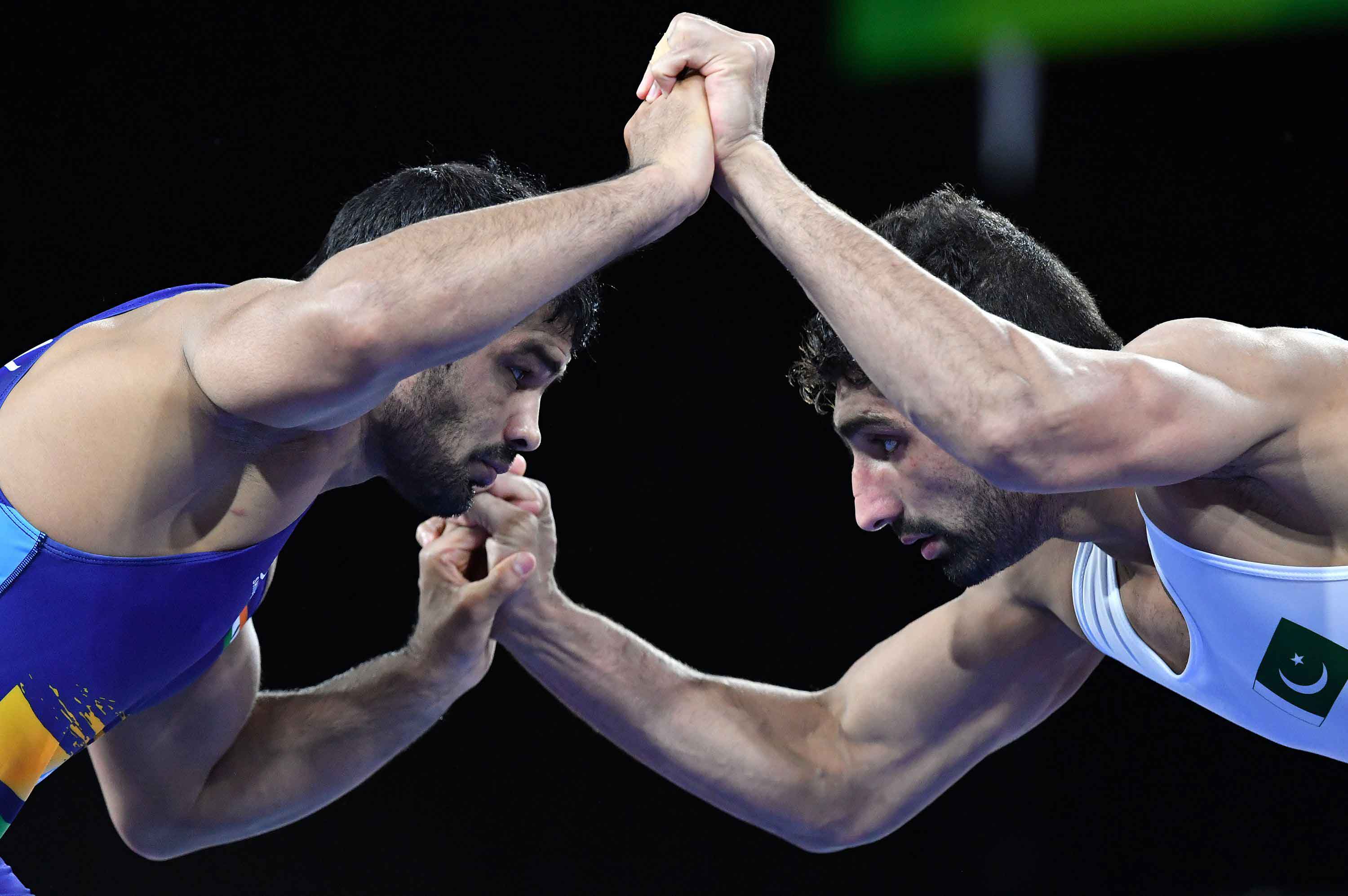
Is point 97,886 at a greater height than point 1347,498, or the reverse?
point 1347,498

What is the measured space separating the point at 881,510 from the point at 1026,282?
391mm

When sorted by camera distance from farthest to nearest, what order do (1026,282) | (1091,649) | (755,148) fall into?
(1091,649)
(1026,282)
(755,148)

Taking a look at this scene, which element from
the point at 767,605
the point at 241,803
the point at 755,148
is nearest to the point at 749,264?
the point at 767,605

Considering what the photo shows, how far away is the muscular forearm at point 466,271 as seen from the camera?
1416 millimetres

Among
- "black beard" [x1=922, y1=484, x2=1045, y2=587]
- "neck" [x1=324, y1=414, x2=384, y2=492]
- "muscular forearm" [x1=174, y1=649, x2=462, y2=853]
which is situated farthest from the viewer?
"muscular forearm" [x1=174, y1=649, x2=462, y2=853]

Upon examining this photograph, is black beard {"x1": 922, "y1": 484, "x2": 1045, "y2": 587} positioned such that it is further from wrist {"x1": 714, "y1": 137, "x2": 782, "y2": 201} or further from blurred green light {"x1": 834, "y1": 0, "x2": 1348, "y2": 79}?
blurred green light {"x1": 834, "y1": 0, "x2": 1348, "y2": 79}

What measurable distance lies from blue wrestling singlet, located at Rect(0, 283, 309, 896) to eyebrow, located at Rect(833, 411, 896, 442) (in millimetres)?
804

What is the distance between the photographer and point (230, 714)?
2252 millimetres

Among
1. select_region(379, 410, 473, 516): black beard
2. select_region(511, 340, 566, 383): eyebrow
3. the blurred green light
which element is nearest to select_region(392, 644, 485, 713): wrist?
select_region(379, 410, 473, 516): black beard

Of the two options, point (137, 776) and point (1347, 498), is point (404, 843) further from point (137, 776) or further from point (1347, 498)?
point (1347, 498)

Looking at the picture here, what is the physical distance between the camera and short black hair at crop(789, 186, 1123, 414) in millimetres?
1927

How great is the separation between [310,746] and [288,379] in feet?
3.49

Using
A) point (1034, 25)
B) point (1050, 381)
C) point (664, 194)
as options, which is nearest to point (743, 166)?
point (664, 194)

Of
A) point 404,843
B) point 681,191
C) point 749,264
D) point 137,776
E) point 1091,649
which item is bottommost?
point 404,843
